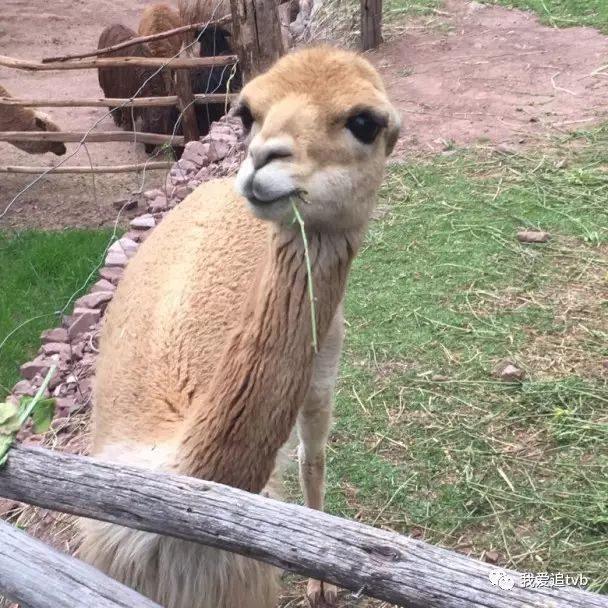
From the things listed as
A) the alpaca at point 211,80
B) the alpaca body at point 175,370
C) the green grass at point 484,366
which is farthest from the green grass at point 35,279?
the alpaca body at point 175,370

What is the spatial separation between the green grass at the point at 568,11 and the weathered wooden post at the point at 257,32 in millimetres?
5784

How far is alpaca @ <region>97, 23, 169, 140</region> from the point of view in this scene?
972 cm

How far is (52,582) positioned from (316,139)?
1.36m

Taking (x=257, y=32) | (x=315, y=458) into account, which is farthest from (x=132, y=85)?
(x=315, y=458)

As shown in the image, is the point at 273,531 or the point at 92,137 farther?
the point at 92,137

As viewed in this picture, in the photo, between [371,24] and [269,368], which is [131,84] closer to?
[371,24]

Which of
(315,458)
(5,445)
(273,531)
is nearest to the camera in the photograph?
(273,531)

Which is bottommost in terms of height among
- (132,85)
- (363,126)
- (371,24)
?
(132,85)

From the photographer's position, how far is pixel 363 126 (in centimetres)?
253

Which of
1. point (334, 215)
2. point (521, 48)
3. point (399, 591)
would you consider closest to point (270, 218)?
point (334, 215)

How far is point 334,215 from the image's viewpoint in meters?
2.53

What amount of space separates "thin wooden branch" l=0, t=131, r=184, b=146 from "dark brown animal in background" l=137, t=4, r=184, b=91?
6.80 ft

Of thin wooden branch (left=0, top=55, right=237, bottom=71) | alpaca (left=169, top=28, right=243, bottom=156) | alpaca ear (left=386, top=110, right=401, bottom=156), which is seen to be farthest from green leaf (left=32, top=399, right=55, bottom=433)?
alpaca (left=169, top=28, right=243, bottom=156)

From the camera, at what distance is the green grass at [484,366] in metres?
3.97
